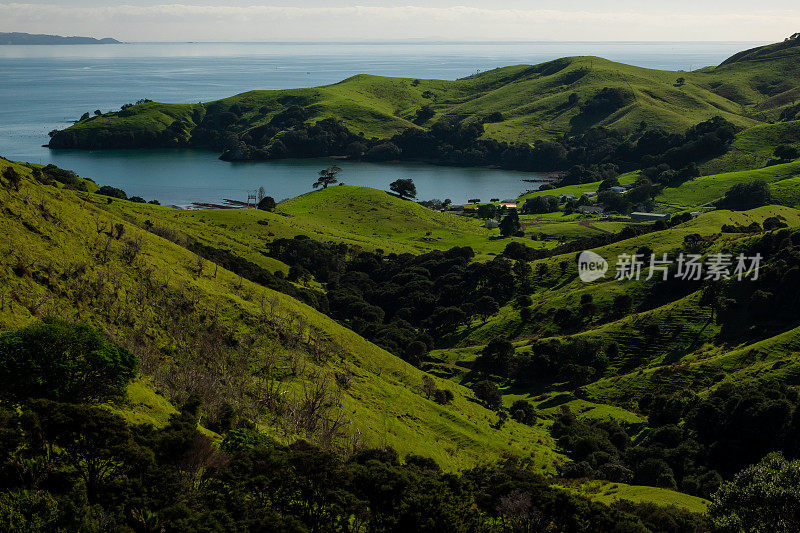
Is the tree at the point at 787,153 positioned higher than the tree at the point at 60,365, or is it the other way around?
the tree at the point at 787,153

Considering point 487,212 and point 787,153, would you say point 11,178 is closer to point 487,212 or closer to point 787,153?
point 487,212

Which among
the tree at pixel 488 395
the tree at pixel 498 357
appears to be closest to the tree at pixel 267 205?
the tree at pixel 498 357

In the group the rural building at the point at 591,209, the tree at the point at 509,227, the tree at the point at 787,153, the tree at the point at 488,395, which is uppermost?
the tree at the point at 787,153

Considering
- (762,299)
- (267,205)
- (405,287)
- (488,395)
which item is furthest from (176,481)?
(267,205)

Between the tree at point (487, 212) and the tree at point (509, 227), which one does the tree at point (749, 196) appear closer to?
the tree at point (509, 227)

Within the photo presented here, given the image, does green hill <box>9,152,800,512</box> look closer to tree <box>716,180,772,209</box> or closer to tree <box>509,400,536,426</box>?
tree <box>509,400,536,426</box>
